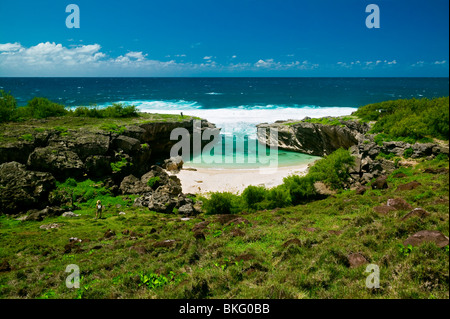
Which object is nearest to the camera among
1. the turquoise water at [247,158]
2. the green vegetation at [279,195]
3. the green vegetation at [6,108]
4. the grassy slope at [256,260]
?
the grassy slope at [256,260]

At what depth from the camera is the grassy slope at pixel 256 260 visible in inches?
235

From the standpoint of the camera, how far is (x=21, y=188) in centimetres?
1808

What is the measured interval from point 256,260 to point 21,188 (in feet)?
59.3

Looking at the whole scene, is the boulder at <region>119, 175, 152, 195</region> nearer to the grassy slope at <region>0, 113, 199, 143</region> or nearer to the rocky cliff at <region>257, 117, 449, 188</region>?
the grassy slope at <region>0, 113, 199, 143</region>

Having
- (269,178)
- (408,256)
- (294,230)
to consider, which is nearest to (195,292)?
(408,256)

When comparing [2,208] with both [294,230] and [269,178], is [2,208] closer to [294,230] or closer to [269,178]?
[294,230]

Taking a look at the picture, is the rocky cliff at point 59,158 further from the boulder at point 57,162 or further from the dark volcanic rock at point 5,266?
the dark volcanic rock at point 5,266

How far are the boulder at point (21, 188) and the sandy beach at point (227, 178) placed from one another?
428 inches

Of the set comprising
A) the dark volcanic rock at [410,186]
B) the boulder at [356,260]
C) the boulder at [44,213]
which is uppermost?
the dark volcanic rock at [410,186]

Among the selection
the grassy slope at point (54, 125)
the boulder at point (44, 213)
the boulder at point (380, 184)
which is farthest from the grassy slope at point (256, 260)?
the grassy slope at point (54, 125)

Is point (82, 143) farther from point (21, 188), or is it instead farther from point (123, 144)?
point (21, 188)

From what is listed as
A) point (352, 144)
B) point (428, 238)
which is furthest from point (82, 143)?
point (352, 144)

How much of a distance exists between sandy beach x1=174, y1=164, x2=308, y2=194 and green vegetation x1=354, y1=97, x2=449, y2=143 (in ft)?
29.7

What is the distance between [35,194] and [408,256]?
21.5 m
